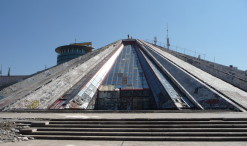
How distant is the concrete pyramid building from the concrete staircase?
4.37 m

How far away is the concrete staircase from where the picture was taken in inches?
243

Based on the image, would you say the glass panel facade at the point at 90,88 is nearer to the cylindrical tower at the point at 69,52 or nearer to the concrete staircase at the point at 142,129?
the concrete staircase at the point at 142,129

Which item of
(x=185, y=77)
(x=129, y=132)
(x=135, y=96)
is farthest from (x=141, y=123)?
(x=185, y=77)

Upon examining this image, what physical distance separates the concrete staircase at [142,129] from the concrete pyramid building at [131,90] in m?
4.37

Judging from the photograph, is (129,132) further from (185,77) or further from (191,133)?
(185,77)

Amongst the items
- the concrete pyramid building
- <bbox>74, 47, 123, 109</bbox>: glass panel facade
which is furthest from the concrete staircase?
<bbox>74, 47, 123, 109</bbox>: glass panel facade

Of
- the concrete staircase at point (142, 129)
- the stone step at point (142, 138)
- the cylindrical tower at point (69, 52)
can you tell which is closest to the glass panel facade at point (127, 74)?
the concrete staircase at point (142, 129)

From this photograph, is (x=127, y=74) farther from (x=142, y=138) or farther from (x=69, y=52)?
(x=69, y=52)

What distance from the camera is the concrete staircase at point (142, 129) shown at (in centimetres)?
616

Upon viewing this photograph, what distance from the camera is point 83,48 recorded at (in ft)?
159

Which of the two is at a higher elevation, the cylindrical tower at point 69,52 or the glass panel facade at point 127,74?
the cylindrical tower at point 69,52

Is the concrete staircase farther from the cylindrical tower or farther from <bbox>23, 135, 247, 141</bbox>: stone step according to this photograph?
the cylindrical tower

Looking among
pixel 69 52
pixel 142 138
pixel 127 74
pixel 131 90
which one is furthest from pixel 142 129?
pixel 69 52

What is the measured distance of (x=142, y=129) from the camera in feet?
21.7
